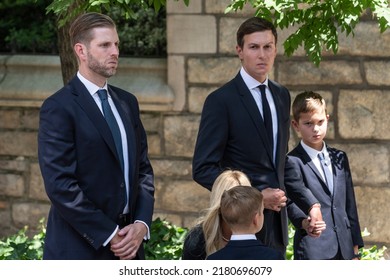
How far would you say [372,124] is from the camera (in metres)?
7.63

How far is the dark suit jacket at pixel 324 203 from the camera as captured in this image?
18.0 feet

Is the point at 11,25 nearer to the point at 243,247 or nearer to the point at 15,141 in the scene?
the point at 15,141

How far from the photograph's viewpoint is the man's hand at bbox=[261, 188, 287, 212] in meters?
4.86

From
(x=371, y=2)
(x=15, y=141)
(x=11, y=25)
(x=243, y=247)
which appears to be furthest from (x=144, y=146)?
(x=11, y=25)

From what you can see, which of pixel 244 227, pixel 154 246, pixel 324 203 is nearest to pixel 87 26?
pixel 244 227

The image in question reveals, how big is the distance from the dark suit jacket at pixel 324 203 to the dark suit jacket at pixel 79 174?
114 cm

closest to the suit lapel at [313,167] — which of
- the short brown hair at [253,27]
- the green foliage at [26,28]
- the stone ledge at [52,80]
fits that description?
the short brown hair at [253,27]

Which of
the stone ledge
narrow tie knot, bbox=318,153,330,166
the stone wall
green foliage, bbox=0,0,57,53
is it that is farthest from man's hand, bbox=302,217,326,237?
green foliage, bbox=0,0,57,53

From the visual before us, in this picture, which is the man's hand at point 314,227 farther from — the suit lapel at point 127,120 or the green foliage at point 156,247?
the suit lapel at point 127,120

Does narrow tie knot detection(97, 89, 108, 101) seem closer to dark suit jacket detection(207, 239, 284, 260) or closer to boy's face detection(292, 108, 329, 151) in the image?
dark suit jacket detection(207, 239, 284, 260)

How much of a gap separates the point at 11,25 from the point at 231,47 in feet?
6.99

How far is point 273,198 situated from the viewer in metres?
4.86

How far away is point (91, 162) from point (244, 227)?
0.74 meters

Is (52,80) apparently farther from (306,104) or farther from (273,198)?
(273,198)
